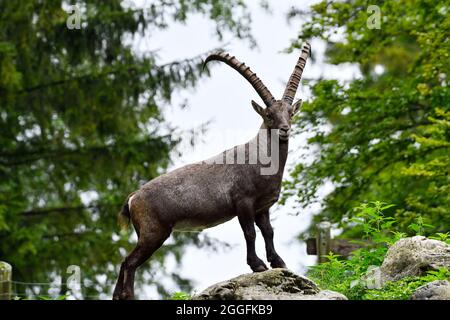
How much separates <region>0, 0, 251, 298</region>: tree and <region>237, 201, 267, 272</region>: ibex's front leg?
36.8 ft

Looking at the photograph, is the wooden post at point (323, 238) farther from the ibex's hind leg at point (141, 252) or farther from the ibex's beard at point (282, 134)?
the ibex's hind leg at point (141, 252)

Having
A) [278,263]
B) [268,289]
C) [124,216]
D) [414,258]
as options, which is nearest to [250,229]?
[278,263]

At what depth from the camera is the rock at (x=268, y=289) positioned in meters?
6.85

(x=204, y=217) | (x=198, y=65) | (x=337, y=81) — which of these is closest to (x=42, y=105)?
(x=198, y=65)

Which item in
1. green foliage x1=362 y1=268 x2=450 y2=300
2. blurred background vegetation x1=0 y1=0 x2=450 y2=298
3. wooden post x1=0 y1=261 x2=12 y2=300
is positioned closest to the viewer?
green foliage x1=362 y1=268 x2=450 y2=300

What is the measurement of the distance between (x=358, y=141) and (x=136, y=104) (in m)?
5.98

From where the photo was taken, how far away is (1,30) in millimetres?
18812

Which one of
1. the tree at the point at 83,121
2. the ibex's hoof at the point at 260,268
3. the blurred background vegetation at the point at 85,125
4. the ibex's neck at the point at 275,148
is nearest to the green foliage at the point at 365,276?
the ibex's hoof at the point at 260,268

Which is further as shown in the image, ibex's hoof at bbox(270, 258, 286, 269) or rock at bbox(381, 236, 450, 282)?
rock at bbox(381, 236, 450, 282)

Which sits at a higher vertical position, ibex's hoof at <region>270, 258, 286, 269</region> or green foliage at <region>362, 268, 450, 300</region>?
ibex's hoof at <region>270, 258, 286, 269</region>

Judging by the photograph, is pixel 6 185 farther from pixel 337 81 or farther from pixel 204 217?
pixel 204 217

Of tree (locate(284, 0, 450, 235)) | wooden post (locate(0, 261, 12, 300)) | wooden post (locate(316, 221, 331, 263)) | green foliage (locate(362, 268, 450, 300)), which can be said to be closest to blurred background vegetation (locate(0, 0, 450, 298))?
tree (locate(284, 0, 450, 235))

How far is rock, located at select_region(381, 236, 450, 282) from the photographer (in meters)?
7.55

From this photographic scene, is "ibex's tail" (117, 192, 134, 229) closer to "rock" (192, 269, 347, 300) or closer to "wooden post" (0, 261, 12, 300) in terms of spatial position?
"rock" (192, 269, 347, 300)
